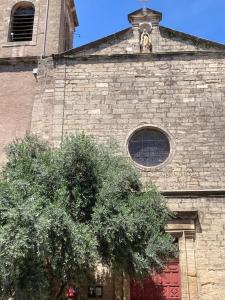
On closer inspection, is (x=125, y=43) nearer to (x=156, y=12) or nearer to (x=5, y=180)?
(x=156, y=12)

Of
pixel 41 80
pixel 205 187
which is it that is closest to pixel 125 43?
pixel 41 80

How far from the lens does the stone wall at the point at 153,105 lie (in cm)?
1335

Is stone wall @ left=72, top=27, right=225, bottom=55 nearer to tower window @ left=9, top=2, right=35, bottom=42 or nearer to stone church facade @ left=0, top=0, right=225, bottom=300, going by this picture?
stone church facade @ left=0, top=0, right=225, bottom=300

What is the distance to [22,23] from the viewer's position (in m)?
18.1

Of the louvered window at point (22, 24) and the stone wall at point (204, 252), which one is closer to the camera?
the stone wall at point (204, 252)

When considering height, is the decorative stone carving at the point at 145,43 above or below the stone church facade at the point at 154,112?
above

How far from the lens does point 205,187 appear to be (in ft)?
42.5

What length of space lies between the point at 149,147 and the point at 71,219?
15.9 ft

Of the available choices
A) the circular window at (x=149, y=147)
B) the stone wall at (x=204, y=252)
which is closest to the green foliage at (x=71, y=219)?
the stone wall at (x=204, y=252)

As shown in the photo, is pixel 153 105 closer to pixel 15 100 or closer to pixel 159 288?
pixel 15 100

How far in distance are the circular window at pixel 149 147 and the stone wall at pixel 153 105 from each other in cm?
22

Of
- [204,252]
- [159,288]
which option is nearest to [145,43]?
[204,252]

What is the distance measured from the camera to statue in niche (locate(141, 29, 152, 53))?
1534 centimetres

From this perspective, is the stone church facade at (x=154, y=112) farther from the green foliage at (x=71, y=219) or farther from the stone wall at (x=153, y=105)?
the green foliage at (x=71, y=219)
